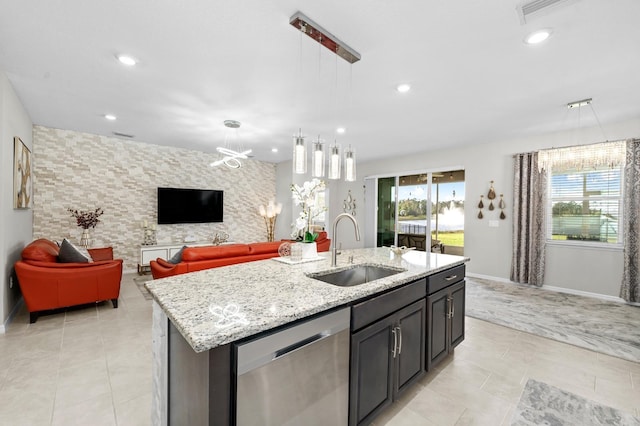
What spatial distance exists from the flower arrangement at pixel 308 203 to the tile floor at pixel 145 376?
139cm

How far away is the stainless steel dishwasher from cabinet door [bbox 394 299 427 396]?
1.65 feet

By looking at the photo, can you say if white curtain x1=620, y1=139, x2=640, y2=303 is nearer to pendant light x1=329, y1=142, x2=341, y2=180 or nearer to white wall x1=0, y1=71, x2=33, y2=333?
pendant light x1=329, y1=142, x2=341, y2=180

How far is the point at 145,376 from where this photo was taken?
217 cm

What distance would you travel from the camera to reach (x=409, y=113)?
149 inches

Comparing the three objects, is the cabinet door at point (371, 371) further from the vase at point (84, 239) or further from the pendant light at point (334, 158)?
the vase at point (84, 239)

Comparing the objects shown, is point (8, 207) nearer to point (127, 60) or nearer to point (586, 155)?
point (127, 60)

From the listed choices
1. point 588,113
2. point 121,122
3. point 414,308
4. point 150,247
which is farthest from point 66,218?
→ point 588,113

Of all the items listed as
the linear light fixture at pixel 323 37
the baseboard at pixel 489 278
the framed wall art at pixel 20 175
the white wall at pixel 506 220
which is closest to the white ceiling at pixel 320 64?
the linear light fixture at pixel 323 37

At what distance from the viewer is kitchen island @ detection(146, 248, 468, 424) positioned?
98 centimetres

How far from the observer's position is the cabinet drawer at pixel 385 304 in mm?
1469

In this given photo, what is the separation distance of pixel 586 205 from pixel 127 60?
21.0 ft

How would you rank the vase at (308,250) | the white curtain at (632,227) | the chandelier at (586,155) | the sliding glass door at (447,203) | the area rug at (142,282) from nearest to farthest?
the vase at (308,250) → the chandelier at (586,155) → the white curtain at (632,227) → the area rug at (142,282) → the sliding glass door at (447,203)

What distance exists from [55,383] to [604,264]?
6626mm

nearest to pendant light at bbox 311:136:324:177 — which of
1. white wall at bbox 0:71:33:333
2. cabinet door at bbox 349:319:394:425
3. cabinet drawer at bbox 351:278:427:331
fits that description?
cabinet drawer at bbox 351:278:427:331
